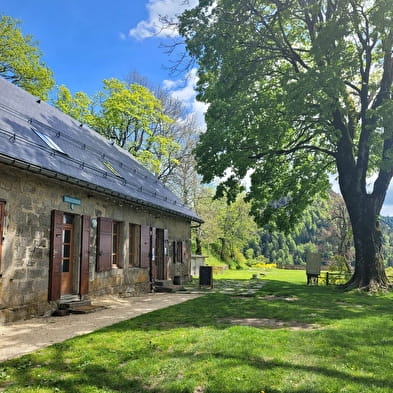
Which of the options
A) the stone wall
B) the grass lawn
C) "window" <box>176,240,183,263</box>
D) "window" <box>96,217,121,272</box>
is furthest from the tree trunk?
the stone wall

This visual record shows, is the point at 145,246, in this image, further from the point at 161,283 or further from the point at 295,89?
the point at 295,89

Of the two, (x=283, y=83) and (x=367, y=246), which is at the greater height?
(x=283, y=83)

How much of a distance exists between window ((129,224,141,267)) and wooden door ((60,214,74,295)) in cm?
385

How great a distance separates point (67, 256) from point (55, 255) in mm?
1082

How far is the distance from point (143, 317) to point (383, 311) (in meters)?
5.90

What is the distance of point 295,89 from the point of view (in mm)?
12344

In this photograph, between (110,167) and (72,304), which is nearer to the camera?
(72,304)

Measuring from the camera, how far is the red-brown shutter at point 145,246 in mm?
14242

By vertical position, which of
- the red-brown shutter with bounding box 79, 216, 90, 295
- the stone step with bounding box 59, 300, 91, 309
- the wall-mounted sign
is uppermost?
the wall-mounted sign

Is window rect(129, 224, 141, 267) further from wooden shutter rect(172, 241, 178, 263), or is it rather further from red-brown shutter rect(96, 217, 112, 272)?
wooden shutter rect(172, 241, 178, 263)

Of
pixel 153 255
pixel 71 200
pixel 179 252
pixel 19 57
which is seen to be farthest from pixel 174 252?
pixel 19 57

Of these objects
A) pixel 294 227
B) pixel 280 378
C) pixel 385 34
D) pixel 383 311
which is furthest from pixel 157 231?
pixel 280 378

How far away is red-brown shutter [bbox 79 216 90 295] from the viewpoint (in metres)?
10.3

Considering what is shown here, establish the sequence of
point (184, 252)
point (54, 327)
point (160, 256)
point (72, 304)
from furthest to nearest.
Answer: point (184, 252) → point (160, 256) → point (72, 304) → point (54, 327)
